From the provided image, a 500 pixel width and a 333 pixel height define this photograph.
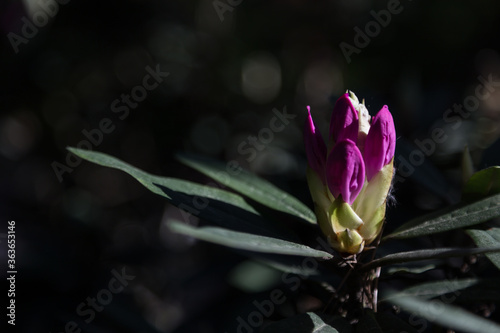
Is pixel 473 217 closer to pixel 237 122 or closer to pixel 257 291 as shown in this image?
pixel 257 291

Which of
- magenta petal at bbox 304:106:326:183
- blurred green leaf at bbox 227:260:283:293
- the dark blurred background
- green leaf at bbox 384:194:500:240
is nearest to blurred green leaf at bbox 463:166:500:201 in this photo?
green leaf at bbox 384:194:500:240

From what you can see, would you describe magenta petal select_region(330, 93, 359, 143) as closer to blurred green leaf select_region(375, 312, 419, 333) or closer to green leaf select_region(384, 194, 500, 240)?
green leaf select_region(384, 194, 500, 240)

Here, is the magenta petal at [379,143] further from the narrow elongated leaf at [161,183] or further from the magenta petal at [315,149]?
the narrow elongated leaf at [161,183]

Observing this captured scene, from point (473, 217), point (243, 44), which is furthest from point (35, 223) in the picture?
point (473, 217)

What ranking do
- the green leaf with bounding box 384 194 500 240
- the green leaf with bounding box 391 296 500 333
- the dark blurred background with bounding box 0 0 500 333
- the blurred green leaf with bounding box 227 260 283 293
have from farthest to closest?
the dark blurred background with bounding box 0 0 500 333
the blurred green leaf with bounding box 227 260 283 293
the green leaf with bounding box 384 194 500 240
the green leaf with bounding box 391 296 500 333

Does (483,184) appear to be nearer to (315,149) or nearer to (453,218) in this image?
(453,218)
